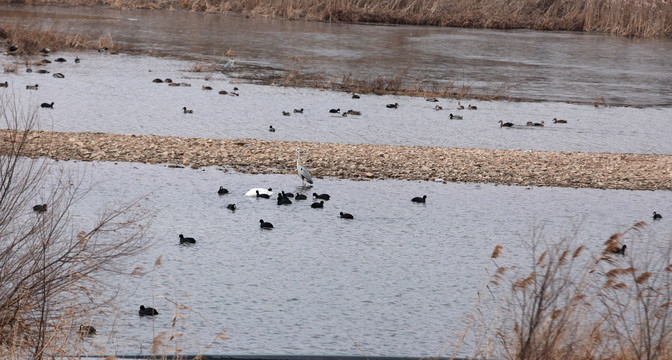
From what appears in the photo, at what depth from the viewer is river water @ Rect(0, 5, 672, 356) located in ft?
23.1

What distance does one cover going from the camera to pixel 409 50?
33.4 m

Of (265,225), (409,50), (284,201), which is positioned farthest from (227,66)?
(265,225)

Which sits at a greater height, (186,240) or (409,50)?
(186,240)

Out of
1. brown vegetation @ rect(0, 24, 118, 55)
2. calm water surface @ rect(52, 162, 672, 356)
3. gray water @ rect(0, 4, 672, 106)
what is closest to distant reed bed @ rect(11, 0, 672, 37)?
gray water @ rect(0, 4, 672, 106)

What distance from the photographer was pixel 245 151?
14.0 meters

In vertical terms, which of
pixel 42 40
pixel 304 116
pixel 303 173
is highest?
pixel 303 173

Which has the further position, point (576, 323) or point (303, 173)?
point (303, 173)

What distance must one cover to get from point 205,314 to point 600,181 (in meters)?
8.61

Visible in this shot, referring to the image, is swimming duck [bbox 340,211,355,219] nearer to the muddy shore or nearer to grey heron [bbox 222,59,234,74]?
the muddy shore

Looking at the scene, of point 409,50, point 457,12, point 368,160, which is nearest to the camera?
point 368,160

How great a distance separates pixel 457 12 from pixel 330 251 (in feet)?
142

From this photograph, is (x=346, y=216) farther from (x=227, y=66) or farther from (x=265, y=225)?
(x=227, y=66)

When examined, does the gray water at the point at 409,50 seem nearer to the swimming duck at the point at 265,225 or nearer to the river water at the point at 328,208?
the river water at the point at 328,208

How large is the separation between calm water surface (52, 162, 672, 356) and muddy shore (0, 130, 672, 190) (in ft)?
1.58
